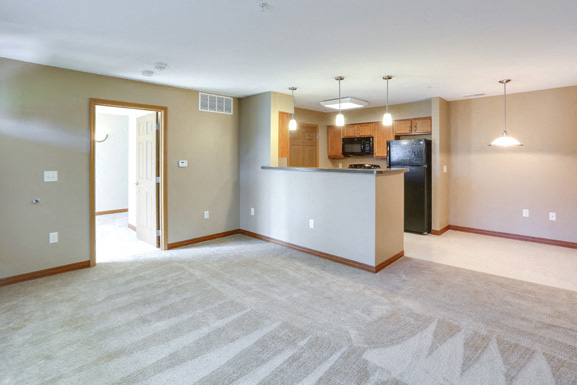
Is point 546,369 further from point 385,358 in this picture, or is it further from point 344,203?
point 344,203

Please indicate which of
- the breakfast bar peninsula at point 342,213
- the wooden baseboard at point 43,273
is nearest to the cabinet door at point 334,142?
the breakfast bar peninsula at point 342,213

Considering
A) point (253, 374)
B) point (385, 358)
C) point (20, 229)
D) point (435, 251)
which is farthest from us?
point (435, 251)

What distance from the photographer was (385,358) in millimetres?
2090

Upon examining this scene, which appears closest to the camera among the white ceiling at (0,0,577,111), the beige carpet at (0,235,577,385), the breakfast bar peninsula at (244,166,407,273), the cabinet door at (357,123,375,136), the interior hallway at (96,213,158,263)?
the beige carpet at (0,235,577,385)

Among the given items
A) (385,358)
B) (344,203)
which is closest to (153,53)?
(344,203)

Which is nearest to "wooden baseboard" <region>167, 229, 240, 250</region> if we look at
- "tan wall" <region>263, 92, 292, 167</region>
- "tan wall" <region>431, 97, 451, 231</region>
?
"tan wall" <region>263, 92, 292, 167</region>

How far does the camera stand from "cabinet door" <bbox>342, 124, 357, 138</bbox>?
667cm

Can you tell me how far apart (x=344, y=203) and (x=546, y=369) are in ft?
7.80

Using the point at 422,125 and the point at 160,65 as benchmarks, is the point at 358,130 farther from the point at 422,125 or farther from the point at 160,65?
the point at 160,65

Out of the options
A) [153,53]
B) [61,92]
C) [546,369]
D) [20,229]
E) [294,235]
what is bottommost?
[546,369]

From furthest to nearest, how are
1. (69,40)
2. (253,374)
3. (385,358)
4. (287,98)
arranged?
(287,98) → (69,40) → (385,358) → (253,374)

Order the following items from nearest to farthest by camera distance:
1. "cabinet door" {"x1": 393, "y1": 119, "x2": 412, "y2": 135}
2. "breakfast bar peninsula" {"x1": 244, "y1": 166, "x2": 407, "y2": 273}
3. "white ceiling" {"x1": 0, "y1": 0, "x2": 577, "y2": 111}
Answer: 1. "white ceiling" {"x1": 0, "y1": 0, "x2": 577, "y2": 111}
2. "breakfast bar peninsula" {"x1": 244, "y1": 166, "x2": 407, "y2": 273}
3. "cabinet door" {"x1": 393, "y1": 119, "x2": 412, "y2": 135}

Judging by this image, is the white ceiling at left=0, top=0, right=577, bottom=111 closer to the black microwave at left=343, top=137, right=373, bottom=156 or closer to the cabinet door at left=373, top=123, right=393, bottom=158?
the cabinet door at left=373, top=123, right=393, bottom=158

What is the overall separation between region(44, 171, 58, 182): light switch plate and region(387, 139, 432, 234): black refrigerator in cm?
510
